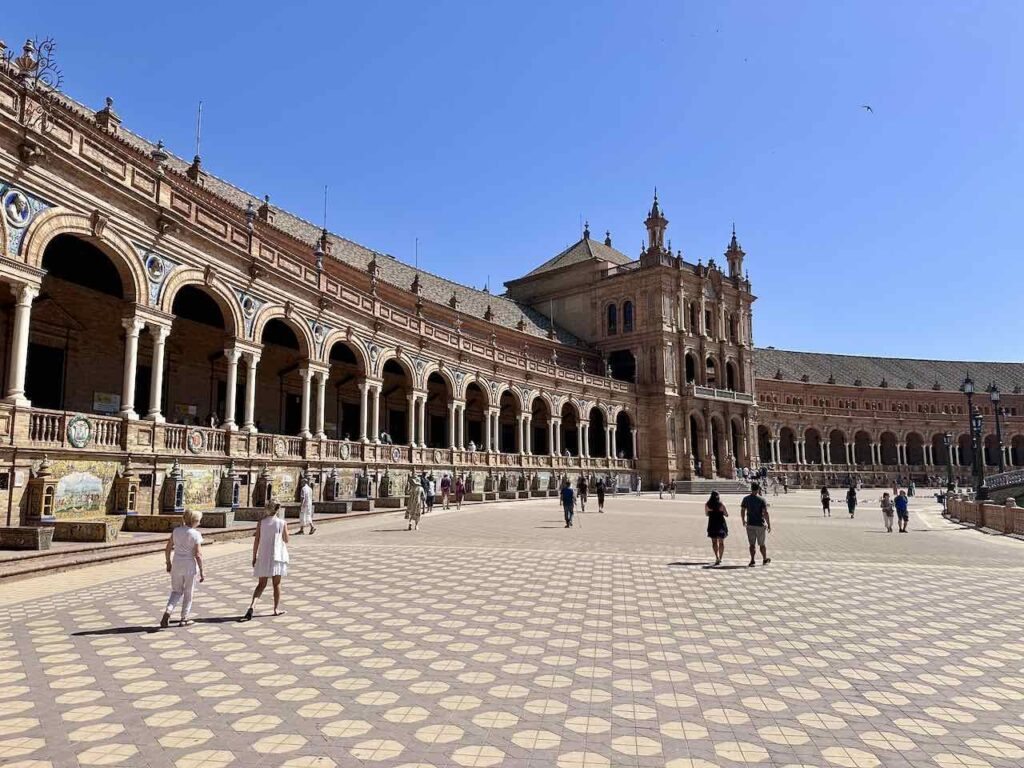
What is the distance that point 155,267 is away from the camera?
58.6 feet

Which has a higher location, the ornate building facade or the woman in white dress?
the ornate building facade

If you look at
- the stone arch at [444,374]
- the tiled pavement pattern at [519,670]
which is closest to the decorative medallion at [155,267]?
the tiled pavement pattern at [519,670]

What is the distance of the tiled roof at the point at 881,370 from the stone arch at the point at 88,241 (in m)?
78.3

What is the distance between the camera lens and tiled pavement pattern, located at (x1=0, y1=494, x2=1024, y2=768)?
4.37 meters

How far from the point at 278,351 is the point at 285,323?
4517 mm

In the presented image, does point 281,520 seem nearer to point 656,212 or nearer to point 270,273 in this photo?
point 270,273

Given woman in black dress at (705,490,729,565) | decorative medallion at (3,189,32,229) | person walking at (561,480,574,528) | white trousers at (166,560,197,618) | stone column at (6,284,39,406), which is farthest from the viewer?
person walking at (561,480,574,528)

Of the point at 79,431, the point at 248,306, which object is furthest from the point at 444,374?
the point at 79,431

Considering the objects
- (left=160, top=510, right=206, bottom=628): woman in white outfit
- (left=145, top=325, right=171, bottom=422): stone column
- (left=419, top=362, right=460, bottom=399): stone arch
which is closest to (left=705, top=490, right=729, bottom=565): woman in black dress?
(left=160, top=510, right=206, bottom=628): woman in white outfit

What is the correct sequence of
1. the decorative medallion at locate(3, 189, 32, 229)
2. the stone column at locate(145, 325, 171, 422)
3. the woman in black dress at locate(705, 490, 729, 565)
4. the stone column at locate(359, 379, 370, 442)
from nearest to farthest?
the woman in black dress at locate(705, 490, 729, 565) < the decorative medallion at locate(3, 189, 32, 229) < the stone column at locate(145, 325, 171, 422) < the stone column at locate(359, 379, 370, 442)

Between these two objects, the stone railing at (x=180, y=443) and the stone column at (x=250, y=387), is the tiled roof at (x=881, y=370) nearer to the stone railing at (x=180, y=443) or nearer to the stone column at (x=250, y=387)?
the stone railing at (x=180, y=443)

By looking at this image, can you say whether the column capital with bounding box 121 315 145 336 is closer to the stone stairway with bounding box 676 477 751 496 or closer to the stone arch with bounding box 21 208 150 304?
the stone arch with bounding box 21 208 150 304

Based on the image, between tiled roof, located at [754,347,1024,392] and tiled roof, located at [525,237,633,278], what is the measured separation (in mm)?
27626

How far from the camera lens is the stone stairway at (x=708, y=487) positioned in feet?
177
